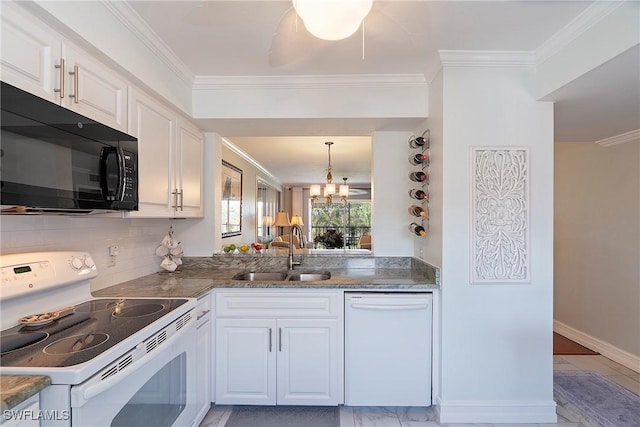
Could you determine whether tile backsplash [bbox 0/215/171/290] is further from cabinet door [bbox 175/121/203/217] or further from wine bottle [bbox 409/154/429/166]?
wine bottle [bbox 409/154/429/166]

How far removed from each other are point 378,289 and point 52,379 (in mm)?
1687

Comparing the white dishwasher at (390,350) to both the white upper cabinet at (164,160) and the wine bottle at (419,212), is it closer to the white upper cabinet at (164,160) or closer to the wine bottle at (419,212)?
the wine bottle at (419,212)

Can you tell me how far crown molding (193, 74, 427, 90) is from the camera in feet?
7.71

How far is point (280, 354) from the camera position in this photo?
2.18 metres

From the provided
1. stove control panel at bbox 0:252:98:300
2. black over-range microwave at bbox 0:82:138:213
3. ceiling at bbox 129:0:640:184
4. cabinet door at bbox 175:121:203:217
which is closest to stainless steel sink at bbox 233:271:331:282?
cabinet door at bbox 175:121:203:217

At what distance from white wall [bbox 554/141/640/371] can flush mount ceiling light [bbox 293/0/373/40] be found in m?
3.15

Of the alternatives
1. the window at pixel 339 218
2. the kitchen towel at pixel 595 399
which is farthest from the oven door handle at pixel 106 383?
the window at pixel 339 218

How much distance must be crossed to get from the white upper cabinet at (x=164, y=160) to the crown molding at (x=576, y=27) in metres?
2.39

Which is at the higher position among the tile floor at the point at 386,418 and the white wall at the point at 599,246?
the white wall at the point at 599,246

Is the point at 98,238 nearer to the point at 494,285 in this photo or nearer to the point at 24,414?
the point at 24,414

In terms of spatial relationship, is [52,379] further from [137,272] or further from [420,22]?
[420,22]

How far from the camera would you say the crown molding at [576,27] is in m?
1.56

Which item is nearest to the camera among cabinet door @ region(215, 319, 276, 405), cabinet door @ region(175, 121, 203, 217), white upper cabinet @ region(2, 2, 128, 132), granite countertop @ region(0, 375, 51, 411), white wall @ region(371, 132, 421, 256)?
granite countertop @ region(0, 375, 51, 411)

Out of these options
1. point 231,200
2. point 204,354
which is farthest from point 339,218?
point 204,354
